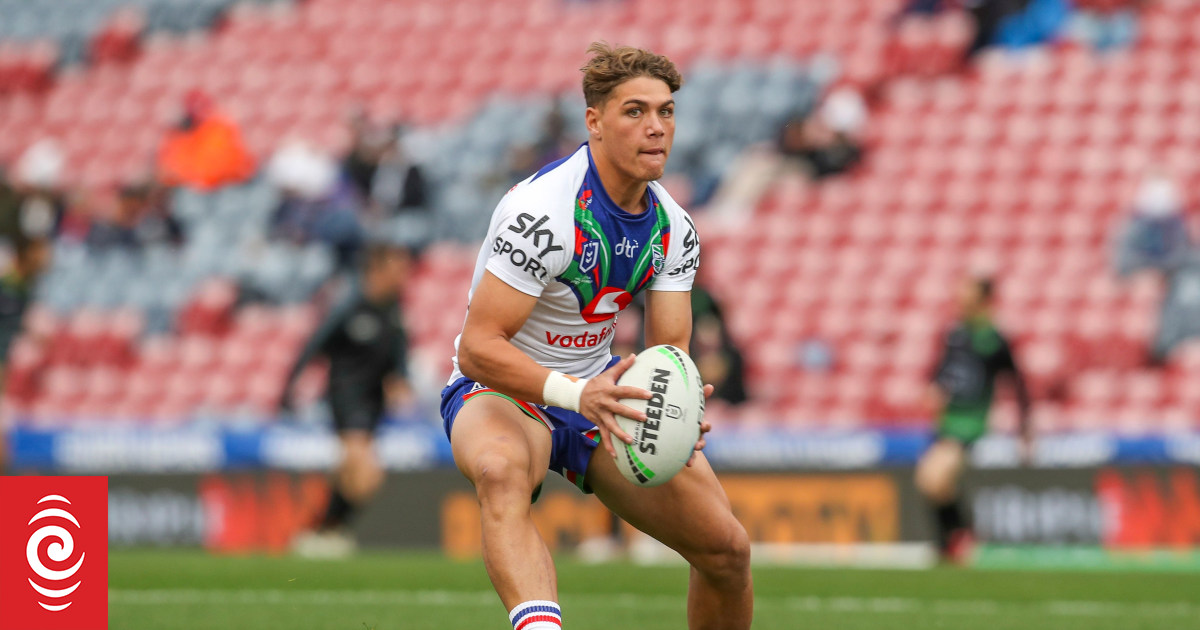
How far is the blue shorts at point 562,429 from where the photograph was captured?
18.6ft

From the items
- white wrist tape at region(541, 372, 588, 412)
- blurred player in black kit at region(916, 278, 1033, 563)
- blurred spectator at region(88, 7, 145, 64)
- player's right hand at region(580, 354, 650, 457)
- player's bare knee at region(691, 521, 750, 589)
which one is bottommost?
player's bare knee at region(691, 521, 750, 589)

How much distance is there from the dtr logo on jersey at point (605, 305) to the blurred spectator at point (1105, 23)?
12.8m

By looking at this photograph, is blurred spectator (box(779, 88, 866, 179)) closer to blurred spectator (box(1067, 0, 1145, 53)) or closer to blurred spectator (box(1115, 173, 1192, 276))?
blurred spectator (box(1067, 0, 1145, 53))

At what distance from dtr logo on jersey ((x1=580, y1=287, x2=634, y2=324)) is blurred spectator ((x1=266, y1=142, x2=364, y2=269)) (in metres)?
12.8

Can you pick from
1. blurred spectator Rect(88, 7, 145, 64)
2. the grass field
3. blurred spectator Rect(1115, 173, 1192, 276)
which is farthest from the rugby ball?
blurred spectator Rect(88, 7, 145, 64)

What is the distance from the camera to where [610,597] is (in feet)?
31.6

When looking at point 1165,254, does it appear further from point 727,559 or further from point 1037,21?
point 727,559

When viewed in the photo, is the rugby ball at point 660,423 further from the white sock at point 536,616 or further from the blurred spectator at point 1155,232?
the blurred spectator at point 1155,232

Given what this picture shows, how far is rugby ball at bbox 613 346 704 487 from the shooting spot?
5133 mm

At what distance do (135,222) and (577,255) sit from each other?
53.5 ft

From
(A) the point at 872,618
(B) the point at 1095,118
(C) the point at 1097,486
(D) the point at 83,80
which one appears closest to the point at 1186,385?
(C) the point at 1097,486

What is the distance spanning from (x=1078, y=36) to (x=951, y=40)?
1356 mm

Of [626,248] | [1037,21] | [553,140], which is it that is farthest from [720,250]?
[626,248]

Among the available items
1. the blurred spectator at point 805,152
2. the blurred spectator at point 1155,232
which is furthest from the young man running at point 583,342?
the blurred spectator at point 805,152
